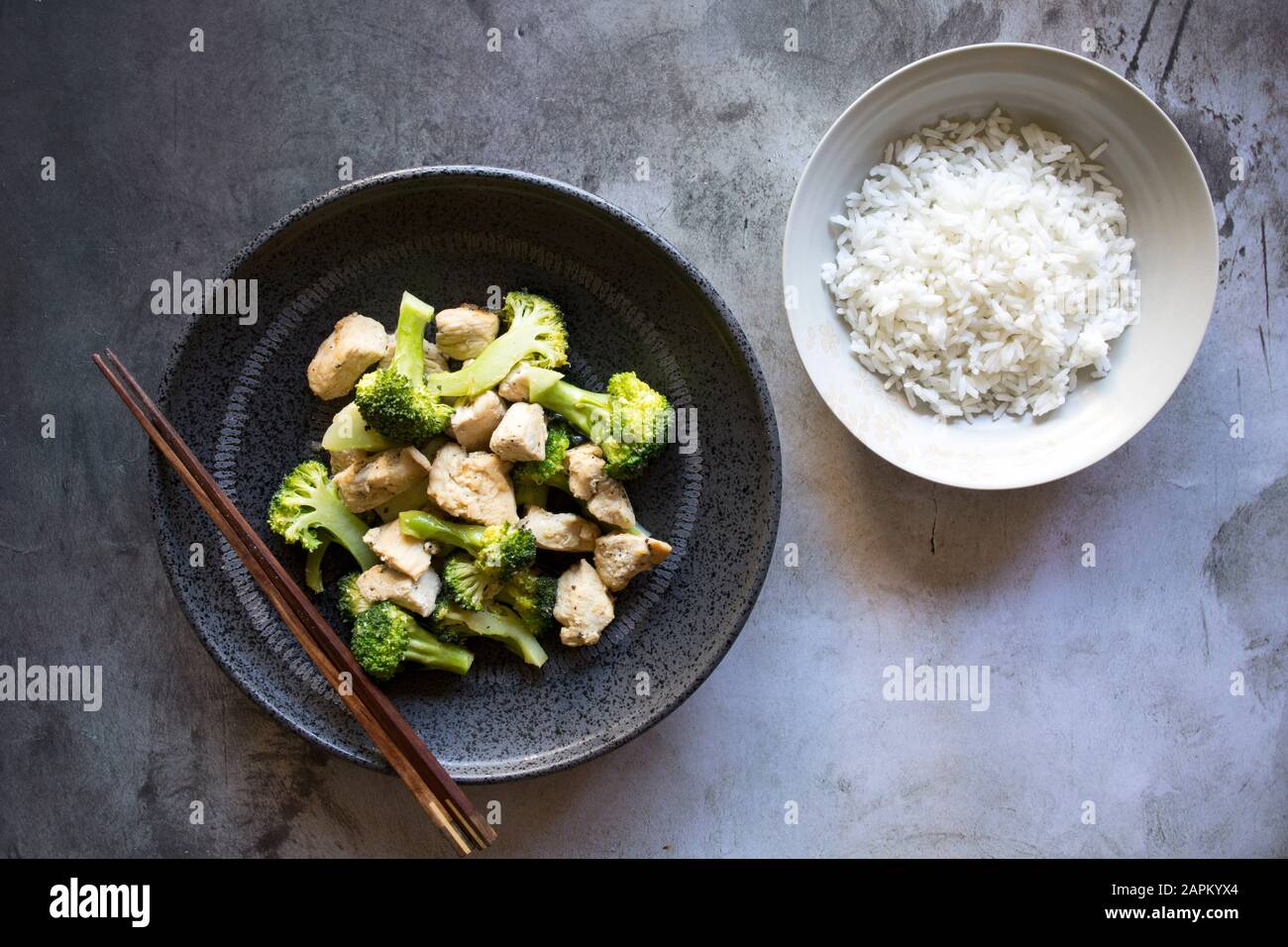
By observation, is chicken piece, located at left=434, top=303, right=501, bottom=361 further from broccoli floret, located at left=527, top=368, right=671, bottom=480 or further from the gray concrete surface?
the gray concrete surface

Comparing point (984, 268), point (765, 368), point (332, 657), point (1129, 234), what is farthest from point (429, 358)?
point (1129, 234)

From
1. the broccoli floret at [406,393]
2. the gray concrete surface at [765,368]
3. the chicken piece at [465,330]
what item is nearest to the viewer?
the broccoli floret at [406,393]

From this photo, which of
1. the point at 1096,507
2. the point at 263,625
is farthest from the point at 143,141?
the point at 1096,507

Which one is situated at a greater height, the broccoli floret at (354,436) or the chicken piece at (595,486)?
the broccoli floret at (354,436)

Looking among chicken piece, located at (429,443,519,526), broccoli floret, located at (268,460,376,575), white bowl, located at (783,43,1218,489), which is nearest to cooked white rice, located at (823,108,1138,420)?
white bowl, located at (783,43,1218,489)

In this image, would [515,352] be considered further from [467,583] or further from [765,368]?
[765,368]

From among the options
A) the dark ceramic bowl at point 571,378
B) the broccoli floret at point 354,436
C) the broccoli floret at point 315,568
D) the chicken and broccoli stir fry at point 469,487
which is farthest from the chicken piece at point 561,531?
the broccoli floret at point 315,568

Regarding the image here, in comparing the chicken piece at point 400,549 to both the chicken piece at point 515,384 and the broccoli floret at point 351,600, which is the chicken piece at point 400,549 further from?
the chicken piece at point 515,384
